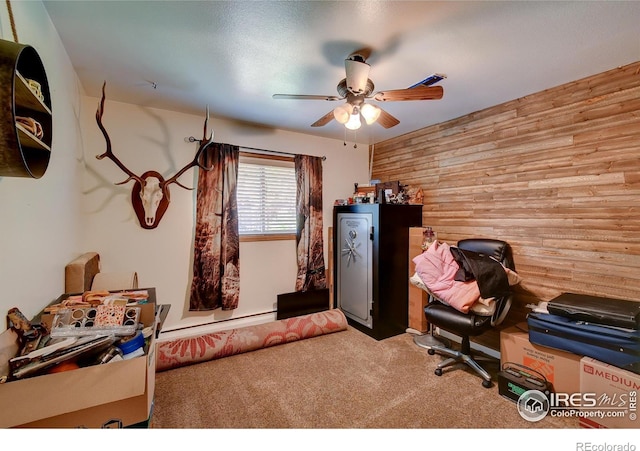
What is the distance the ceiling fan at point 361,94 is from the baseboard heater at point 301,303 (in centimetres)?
224

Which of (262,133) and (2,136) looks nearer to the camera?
(2,136)

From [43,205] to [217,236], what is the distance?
63.3 inches

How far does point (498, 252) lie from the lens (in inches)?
97.3

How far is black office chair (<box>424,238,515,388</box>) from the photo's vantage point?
6.97 ft

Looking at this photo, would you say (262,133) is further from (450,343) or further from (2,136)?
(450,343)

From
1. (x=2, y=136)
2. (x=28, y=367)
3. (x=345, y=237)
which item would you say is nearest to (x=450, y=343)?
(x=345, y=237)

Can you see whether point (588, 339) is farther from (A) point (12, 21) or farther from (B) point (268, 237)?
(A) point (12, 21)

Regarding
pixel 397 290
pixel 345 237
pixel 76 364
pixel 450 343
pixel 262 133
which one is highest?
pixel 262 133

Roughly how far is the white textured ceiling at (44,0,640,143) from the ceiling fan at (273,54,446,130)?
0.14 meters

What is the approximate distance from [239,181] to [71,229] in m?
1.61

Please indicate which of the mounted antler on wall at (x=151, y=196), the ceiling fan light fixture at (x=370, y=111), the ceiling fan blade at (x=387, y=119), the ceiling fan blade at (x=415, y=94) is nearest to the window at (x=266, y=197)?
the mounted antler on wall at (x=151, y=196)

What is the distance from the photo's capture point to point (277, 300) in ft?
11.2

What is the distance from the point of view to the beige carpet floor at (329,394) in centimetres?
172
